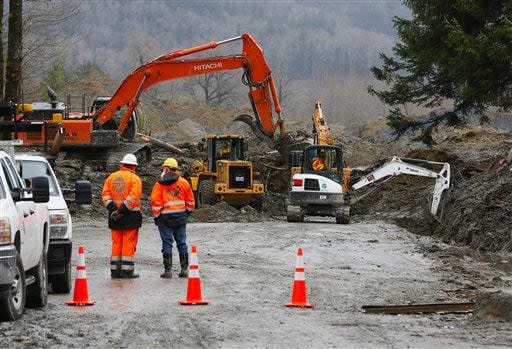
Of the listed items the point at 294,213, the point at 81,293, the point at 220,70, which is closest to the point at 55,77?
the point at 220,70

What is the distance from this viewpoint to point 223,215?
35.2 metres

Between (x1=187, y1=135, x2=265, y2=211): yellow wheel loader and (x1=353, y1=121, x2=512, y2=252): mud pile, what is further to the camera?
(x1=187, y1=135, x2=265, y2=211): yellow wheel loader

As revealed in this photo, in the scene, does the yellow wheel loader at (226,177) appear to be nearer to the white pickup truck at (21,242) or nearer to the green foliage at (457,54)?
the green foliage at (457,54)

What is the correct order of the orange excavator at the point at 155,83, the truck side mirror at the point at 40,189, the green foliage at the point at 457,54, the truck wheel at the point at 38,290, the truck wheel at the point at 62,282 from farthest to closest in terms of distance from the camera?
the orange excavator at the point at 155,83 < the green foliage at the point at 457,54 < the truck wheel at the point at 62,282 < the truck wheel at the point at 38,290 < the truck side mirror at the point at 40,189

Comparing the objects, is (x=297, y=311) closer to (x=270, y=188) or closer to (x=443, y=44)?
(x=443, y=44)

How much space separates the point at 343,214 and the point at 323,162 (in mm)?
2089

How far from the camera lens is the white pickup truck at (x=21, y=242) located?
1183 centimetres

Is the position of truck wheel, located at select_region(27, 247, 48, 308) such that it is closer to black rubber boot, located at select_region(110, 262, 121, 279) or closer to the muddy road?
the muddy road

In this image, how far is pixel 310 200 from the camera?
34688mm

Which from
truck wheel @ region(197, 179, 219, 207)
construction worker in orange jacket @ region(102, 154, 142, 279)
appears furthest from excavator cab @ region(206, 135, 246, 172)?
construction worker in orange jacket @ region(102, 154, 142, 279)

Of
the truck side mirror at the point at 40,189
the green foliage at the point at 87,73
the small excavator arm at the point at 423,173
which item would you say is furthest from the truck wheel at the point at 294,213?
the green foliage at the point at 87,73

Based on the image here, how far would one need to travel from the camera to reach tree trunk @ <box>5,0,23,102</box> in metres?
Answer: 32.9

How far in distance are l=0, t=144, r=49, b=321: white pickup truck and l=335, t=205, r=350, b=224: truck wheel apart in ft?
66.6

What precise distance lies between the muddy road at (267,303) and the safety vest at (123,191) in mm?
1243
